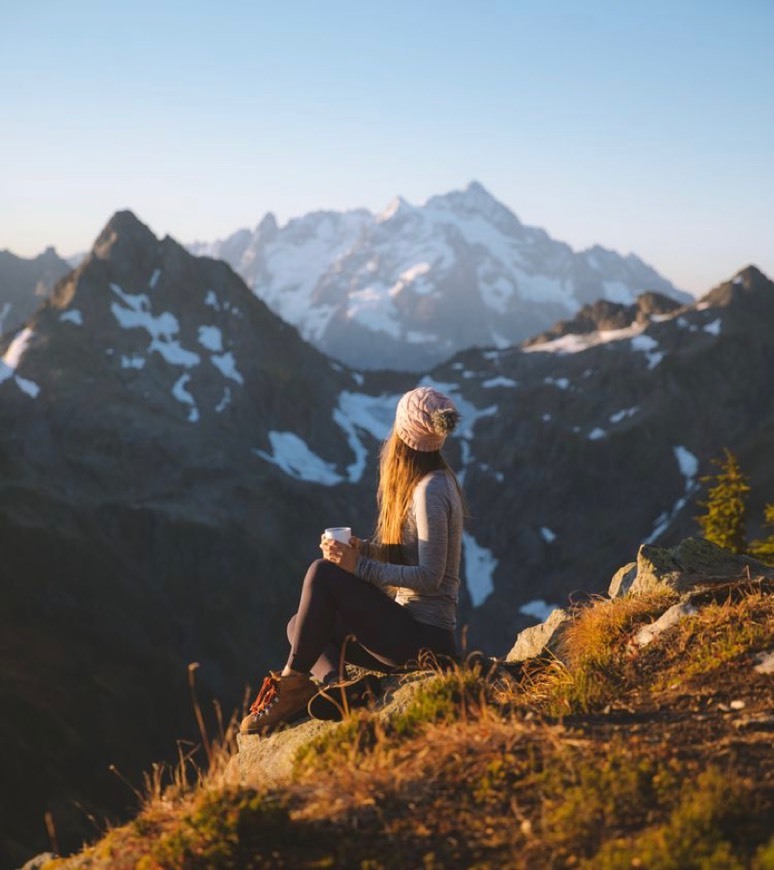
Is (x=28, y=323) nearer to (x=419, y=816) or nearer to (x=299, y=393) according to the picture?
(x=299, y=393)

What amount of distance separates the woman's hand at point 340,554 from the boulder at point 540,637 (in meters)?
3.61

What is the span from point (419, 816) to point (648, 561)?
6884 millimetres

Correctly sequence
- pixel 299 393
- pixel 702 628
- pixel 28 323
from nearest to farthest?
pixel 702 628 → pixel 28 323 → pixel 299 393

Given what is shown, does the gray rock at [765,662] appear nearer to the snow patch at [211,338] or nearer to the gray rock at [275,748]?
the gray rock at [275,748]

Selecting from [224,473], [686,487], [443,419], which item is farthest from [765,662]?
[686,487]

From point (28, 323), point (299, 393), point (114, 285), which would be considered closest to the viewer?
point (28, 323)

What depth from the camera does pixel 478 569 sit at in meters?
148

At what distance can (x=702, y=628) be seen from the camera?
8.34 m

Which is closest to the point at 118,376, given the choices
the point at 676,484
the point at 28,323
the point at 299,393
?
the point at 28,323

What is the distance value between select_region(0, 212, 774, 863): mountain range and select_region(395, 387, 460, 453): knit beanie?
67.5m

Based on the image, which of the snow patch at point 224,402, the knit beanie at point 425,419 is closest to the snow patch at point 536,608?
the snow patch at point 224,402

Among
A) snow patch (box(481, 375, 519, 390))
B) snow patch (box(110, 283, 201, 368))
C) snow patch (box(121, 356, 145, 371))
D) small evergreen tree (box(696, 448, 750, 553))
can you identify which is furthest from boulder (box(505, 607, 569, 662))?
snow patch (box(481, 375, 519, 390))

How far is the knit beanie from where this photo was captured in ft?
26.6

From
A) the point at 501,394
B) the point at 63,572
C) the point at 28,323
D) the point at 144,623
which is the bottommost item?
the point at 144,623
